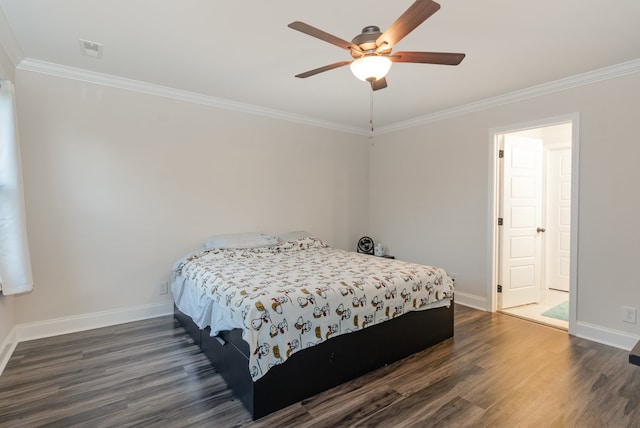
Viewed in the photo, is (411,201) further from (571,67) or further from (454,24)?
(454,24)

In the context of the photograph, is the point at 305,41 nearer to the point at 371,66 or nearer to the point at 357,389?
the point at 371,66

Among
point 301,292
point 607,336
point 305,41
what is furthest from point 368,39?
point 607,336

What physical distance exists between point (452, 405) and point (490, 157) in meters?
2.84

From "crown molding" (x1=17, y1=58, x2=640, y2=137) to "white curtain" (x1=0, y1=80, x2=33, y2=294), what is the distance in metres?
0.66

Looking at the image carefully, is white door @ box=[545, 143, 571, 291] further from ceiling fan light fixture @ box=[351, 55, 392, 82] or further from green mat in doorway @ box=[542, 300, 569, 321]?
ceiling fan light fixture @ box=[351, 55, 392, 82]

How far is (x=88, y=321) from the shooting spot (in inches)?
127

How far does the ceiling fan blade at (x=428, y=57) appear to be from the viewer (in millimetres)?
1955

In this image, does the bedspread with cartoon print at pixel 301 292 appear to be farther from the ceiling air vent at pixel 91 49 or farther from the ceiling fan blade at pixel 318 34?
the ceiling air vent at pixel 91 49

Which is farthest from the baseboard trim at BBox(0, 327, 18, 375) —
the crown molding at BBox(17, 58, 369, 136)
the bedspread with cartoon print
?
the crown molding at BBox(17, 58, 369, 136)

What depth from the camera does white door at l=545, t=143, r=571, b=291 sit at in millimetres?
4887

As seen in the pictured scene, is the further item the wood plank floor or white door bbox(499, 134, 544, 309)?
white door bbox(499, 134, 544, 309)

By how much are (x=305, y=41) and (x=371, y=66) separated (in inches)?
31.5

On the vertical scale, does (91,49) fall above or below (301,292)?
above

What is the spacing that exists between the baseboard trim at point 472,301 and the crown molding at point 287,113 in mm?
2298
